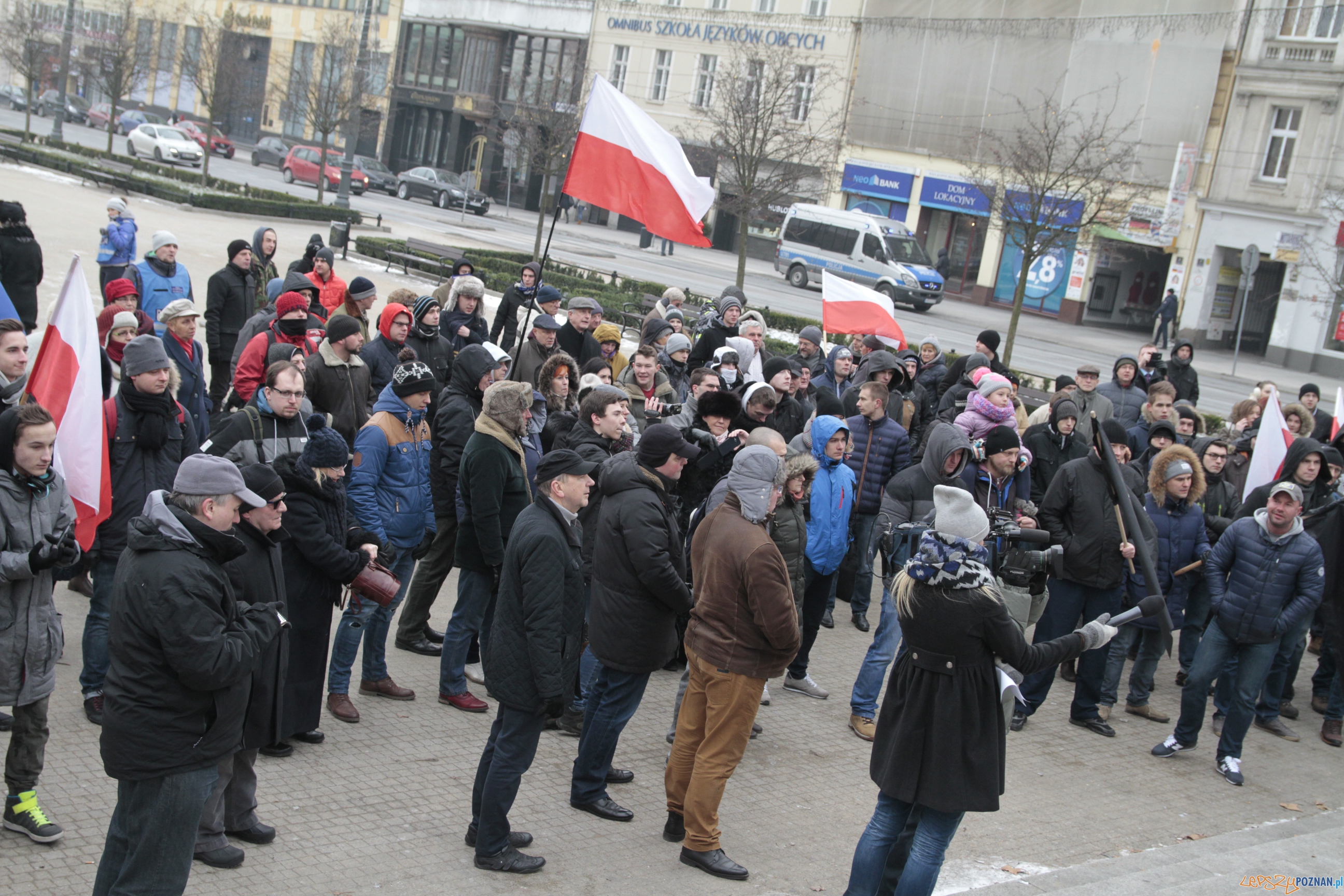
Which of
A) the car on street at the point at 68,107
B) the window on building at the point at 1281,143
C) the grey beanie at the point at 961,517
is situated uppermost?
the window on building at the point at 1281,143

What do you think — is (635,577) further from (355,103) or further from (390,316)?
(355,103)

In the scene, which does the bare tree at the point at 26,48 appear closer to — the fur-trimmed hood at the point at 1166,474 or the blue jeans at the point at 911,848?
the fur-trimmed hood at the point at 1166,474

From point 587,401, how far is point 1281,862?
456 cm

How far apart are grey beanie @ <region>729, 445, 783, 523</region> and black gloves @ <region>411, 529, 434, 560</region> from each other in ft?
8.30

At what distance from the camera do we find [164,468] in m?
6.27

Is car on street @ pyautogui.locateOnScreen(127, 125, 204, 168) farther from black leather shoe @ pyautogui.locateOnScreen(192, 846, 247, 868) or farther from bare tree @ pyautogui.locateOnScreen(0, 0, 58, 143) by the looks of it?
black leather shoe @ pyautogui.locateOnScreen(192, 846, 247, 868)

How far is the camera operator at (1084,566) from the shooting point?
25.2ft

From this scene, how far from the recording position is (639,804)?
595 cm

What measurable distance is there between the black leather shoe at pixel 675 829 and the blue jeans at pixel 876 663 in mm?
1986

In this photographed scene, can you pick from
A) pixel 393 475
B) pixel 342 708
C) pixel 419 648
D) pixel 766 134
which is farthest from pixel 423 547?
pixel 766 134

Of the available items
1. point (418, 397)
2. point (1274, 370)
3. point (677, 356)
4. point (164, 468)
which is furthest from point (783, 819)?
point (1274, 370)

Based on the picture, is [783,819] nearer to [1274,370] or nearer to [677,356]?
[677,356]

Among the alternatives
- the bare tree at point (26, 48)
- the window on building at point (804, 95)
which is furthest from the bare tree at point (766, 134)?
the bare tree at point (26, 48)

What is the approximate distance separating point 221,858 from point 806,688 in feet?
13.4
